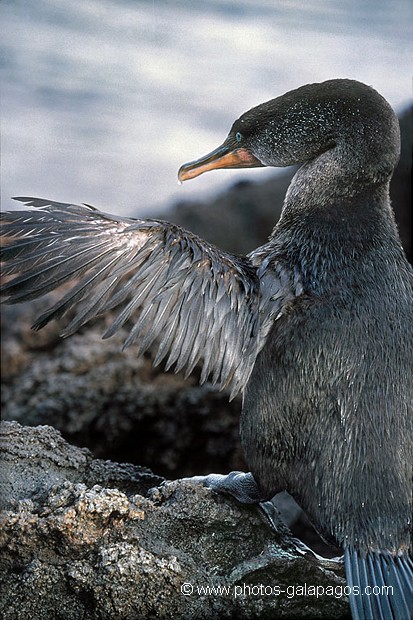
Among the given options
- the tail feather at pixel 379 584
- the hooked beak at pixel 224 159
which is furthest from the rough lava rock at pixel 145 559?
the hooked beak at pixel 224 159

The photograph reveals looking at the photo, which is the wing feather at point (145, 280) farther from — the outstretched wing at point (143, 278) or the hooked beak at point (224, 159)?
the hooked beak at point (224, 159)

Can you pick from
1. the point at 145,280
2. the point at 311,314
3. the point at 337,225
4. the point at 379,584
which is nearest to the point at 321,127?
the point at 337,225

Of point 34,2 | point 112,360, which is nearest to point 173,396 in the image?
point 112,360

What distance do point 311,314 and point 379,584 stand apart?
65 cm

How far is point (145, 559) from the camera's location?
192 cm

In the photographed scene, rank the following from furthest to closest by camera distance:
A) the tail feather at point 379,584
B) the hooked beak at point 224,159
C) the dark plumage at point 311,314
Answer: the hooked beak at point 224,159 → the dark plumage at point 311,314 → the tail feather at point 379,584

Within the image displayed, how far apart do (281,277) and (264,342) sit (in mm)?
177

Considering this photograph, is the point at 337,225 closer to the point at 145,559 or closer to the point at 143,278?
the point at 143,278

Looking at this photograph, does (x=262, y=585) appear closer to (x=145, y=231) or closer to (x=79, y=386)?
(x=145, y=231)

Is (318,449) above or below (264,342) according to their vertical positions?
below

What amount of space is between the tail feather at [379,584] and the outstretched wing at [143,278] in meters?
0.52

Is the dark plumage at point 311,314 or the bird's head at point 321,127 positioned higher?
the bird's head at point 321,127

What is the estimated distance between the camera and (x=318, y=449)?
2068mm

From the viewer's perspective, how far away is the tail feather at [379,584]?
1.82 meters
